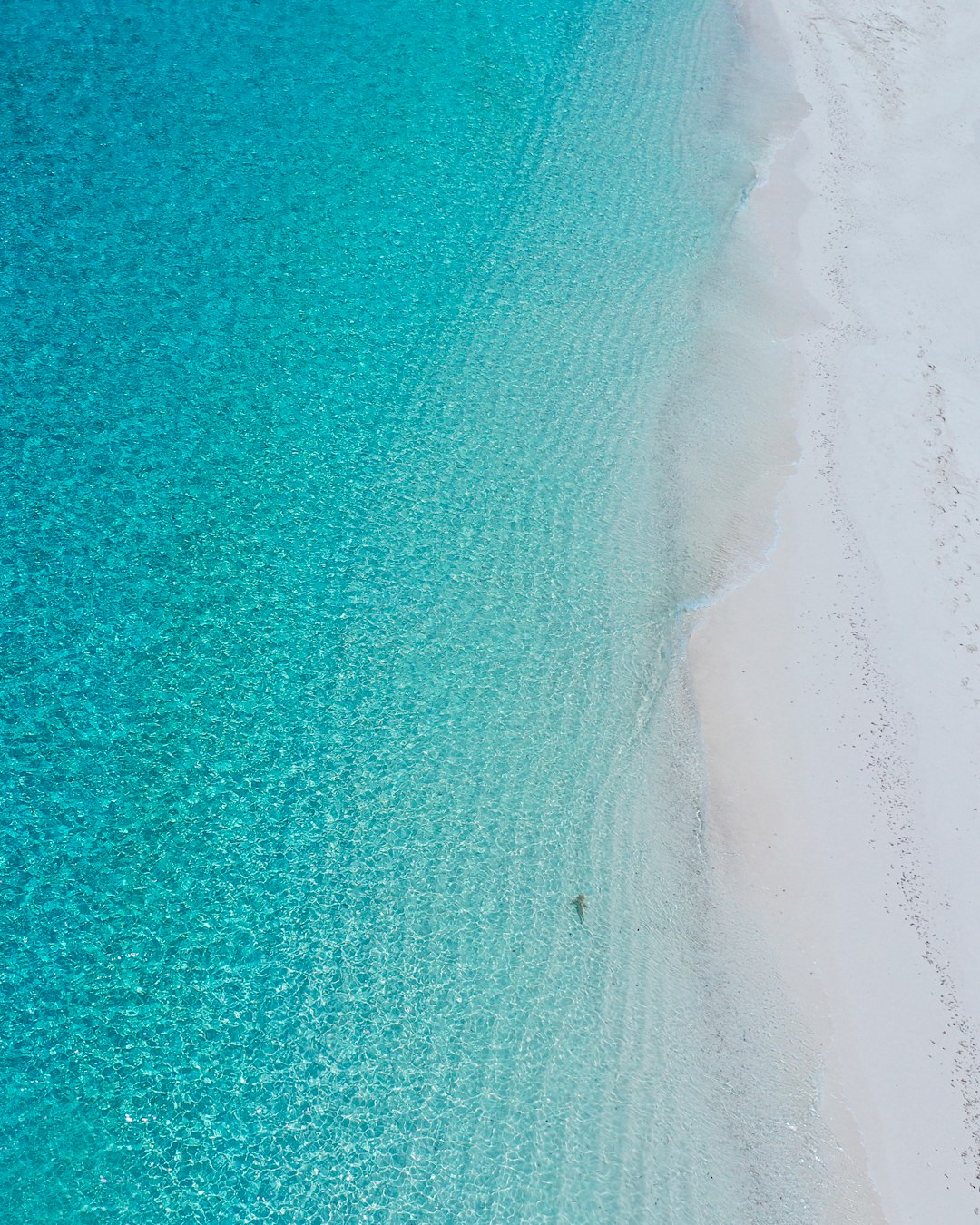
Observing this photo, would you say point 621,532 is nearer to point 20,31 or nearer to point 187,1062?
point 187,1062

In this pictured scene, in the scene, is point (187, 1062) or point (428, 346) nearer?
point (187, 1062)

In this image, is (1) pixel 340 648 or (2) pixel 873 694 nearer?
(1) pixel 340 648

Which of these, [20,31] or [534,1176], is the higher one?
[20,31]

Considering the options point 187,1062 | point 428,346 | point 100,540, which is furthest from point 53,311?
point 187,1062

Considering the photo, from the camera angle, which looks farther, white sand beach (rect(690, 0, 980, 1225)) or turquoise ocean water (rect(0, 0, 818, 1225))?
white sand beach (rect(690, 0, 980, 1225))
